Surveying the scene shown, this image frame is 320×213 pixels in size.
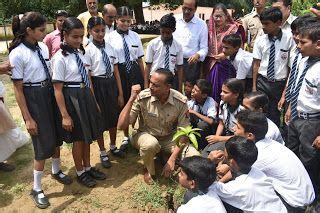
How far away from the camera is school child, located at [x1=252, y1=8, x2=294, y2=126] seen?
14.2 ft

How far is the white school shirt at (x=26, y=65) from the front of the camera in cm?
351

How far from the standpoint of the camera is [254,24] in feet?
17.1

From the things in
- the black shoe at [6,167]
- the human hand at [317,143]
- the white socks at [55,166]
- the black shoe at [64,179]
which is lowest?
the black shoe at [6,167]

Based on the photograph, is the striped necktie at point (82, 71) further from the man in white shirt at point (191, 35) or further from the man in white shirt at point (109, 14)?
the man in white shirt at point (191, 35)

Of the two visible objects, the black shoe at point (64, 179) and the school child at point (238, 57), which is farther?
the school child at point (238, 57)

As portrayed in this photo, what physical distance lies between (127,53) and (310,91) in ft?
7.67

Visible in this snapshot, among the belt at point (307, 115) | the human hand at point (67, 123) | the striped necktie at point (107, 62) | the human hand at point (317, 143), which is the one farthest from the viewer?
the striped necktie at point (107, 62)

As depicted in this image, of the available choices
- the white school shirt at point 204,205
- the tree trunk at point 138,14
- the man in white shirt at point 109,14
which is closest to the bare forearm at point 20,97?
the man in white shirt at point 109,14

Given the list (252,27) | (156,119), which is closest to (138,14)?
(252,27)

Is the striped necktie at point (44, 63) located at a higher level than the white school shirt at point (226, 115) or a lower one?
higher

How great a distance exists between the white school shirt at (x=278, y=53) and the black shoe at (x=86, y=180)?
8.22 ft

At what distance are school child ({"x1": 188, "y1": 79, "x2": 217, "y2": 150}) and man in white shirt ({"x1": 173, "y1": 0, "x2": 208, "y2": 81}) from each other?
0.54 metres

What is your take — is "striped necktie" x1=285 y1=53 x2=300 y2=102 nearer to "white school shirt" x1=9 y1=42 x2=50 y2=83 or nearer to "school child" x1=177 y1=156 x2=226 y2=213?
"school child" x1=177 y1=156 x2=226 y2=213

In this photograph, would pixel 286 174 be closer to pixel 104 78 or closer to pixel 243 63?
pixel 243 63
